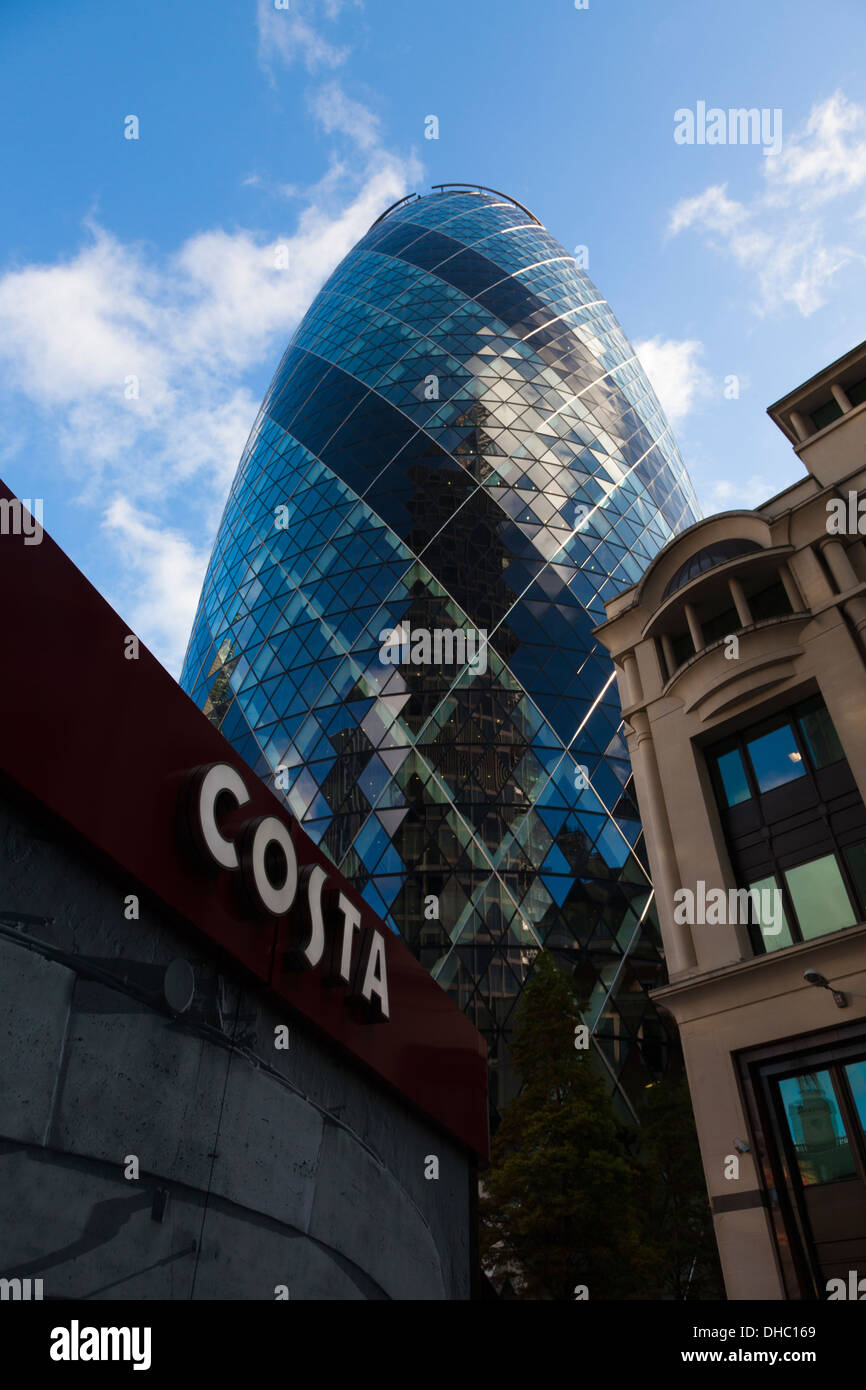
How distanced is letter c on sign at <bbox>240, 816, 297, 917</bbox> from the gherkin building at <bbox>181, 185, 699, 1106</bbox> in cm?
2296

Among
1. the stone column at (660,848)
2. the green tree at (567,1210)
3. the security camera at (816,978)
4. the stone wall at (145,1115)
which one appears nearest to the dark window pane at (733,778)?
the stone column at (660,848)

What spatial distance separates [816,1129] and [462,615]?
25895 mm

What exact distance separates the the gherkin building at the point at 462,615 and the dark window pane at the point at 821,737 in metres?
14.5

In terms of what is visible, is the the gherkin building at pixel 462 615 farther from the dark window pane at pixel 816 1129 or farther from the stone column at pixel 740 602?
the stone column at pixel 740 602

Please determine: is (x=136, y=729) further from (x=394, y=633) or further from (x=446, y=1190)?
(x=394, y=633)

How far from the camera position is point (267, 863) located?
6895 millimetres

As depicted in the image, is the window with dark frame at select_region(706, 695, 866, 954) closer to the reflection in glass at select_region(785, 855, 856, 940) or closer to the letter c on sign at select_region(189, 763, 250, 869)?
the reflection in glass at select_region(785, 855, 856, 940)

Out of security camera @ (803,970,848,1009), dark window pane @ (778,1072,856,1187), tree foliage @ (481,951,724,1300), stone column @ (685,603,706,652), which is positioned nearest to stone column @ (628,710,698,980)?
stone column @ (685,603,706,652)

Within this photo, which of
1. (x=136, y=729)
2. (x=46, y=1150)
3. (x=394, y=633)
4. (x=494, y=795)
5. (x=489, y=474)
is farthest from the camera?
(x=489, y=474)

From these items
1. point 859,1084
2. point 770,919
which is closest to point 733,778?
point 770,919

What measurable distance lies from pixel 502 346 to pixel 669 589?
3229 cm
